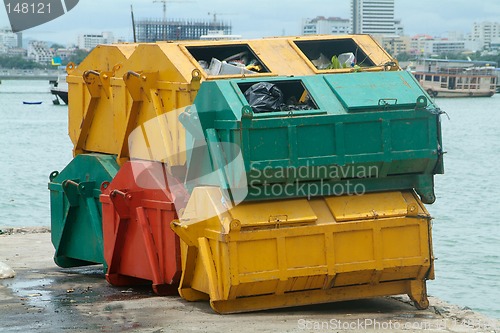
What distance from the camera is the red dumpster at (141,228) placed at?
1041 cm

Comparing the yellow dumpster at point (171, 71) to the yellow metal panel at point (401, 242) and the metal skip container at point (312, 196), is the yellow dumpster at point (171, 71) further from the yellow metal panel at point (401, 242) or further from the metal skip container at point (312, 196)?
the yellow metal panel at point (401, 242)

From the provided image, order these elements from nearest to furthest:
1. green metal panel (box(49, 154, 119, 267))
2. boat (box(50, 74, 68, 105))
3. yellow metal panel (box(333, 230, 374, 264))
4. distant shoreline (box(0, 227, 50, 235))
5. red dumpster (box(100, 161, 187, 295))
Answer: yellow metal panel (box(333, 230, 374, 264)) < red dumpster (box(100, 161, 187, 295)) < green metal panel (box(49, 154, 119, 267)) < distant shoreline (box(0, 227, 50, 235)) < boat (box(50, 74, 68, 105))

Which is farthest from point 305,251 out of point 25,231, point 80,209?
point 25,231

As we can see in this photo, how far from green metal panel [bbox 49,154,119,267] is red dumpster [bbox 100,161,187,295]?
0.40 m

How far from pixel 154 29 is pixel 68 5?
2190 cm

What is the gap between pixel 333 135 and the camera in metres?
9.70

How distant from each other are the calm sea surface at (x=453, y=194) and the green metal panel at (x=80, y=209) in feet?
17.0

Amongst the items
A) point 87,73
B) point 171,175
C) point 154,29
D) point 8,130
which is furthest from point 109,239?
point 8,130

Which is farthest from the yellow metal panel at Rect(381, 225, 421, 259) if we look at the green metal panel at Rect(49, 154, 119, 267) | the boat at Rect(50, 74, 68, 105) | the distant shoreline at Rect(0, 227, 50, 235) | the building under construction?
the boat at Rect(50, 74, 68, 105)

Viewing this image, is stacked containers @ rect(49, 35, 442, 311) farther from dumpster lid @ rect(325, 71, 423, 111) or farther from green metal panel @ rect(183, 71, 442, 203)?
dumpster lid @ rect(325, 71, 423, 111)

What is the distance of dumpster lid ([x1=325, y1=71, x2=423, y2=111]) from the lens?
9859 mm

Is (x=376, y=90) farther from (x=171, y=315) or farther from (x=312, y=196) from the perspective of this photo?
(x=171, y=315)

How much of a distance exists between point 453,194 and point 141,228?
2101 centimetres

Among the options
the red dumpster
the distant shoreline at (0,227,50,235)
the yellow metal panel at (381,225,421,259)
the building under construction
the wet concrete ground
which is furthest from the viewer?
the building under construction
